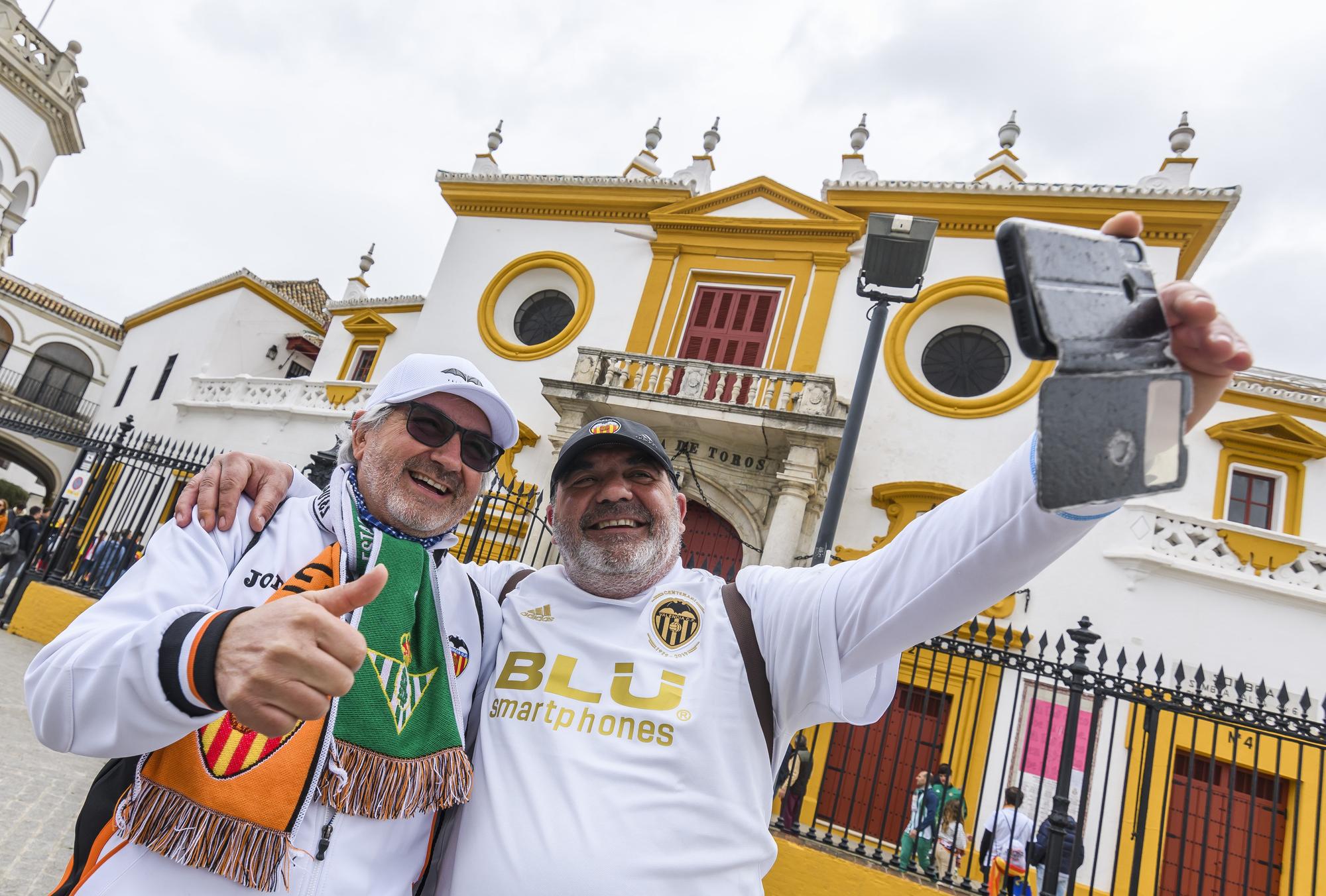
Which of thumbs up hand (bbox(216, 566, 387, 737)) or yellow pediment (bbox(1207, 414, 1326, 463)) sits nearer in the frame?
thumbs up hand (bbox(216, 566, 387, 737))

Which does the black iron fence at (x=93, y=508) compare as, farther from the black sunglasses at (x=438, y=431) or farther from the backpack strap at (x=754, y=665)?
the backpack strap at (x=754, y=665)

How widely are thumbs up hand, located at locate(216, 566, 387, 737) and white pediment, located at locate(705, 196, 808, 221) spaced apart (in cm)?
1207

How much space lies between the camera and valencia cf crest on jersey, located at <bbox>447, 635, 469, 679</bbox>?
1735 mm

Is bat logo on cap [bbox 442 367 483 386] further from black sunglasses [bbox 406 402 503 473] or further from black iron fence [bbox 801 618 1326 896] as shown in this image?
black iron fence [bbox 801 618 1326 896]

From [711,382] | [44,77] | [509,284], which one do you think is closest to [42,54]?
[44,77]

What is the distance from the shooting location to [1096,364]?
896mm

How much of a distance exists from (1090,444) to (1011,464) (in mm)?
453

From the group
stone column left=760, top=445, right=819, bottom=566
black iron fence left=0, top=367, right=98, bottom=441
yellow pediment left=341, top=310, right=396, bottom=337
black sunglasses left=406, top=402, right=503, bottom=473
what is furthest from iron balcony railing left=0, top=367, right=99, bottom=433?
black sunglasses left=406, top=402, right=503, bottom=473

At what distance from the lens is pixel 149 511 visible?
23.7 feet

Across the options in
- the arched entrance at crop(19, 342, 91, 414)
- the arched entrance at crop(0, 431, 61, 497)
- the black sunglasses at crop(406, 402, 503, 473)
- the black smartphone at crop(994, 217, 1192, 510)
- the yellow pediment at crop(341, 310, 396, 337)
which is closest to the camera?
the black smartphone at crop(994, 217, 1192, 510)

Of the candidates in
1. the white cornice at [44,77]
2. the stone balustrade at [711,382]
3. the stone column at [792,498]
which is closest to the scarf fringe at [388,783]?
the stone column at [792,498]

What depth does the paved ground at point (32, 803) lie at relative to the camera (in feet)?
9.76

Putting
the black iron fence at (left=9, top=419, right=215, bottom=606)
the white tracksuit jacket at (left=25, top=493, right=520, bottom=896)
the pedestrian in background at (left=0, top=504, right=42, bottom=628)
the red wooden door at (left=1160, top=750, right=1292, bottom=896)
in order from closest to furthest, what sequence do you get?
1. the white tracksuit jacket at (left=25, top=493, right=520, bottom=896)
2. the red wooden door at (left=1160, top=750, right=1292, bottom=896)
3. the black iron fence at (left=9, top=419, right=215, bottom=606)
4. the pedestrian in background at (left=0, top=504, right=42, bottom=628)

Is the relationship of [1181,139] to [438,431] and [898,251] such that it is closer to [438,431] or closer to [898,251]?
[898,251]
